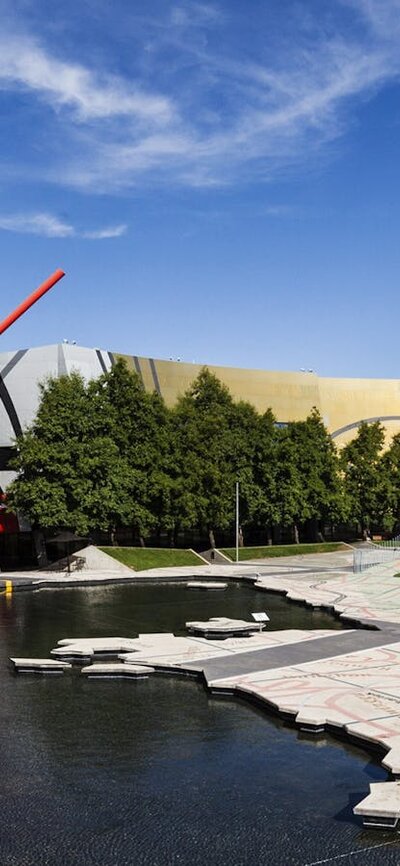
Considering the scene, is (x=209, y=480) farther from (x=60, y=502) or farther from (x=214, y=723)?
(x=214, y=723)

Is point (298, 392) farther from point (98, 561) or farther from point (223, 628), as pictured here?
point (223, 628)

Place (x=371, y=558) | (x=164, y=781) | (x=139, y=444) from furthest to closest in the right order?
1. (x=139, y=444)
2. (x=371, y=558)
3. (x=164, y=781)

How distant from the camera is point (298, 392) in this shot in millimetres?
88500

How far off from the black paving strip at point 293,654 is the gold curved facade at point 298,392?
45.6 meters

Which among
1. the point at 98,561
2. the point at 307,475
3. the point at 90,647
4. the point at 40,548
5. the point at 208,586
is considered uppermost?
the point at 307,475

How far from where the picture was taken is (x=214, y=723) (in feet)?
68.6

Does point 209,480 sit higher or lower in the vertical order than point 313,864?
higher

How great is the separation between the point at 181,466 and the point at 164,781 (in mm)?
48647

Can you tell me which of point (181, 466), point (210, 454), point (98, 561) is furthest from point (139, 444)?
point (98, 561)

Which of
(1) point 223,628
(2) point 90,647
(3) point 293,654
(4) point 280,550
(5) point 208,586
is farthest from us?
(4) point 280,550

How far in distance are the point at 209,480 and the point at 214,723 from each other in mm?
45053

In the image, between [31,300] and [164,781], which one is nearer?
[164,781]

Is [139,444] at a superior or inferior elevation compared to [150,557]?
superior

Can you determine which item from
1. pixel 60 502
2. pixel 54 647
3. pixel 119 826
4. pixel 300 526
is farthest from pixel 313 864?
pixel 300 526
